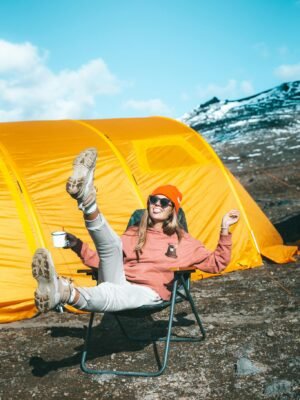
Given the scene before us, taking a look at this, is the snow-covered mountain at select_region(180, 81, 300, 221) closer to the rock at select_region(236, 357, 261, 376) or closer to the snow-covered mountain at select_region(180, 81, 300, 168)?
the snow-covered mountain at select_region(180, 81, 300, 168)

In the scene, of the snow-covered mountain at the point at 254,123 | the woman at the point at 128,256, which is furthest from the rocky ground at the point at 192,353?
the snow-covered mountain at the point at 254,123

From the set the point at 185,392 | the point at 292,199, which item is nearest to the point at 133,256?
the point at 185,392

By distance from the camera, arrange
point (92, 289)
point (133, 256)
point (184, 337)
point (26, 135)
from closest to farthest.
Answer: point (92, 289) < point (133, 256) < point (184, 337) < point (26, 135)

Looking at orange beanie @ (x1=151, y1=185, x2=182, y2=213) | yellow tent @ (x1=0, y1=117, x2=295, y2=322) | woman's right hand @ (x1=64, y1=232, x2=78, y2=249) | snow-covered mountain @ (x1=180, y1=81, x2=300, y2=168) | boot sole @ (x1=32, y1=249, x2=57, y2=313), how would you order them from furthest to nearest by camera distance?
snow-covered mountain @ (x1=180, y1=81, x2=300, y2=168) → yellow tent @ (x1=0, y1=117, x2=295, y2=322) → orange beanie @ (x1=151, y1=185, x2=182, y2=213) → woman's right hand @ (x1=64, y1=232, x2=78, y2=249) → boot sole @ (x1=32, y1=249, x2=57, y2=313)

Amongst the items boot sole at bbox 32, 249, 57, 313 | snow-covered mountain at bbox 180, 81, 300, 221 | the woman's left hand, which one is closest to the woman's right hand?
boot sole at bbox 32, 249, 57, 313

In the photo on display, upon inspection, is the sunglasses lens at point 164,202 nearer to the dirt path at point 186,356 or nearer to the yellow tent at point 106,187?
the dirt path at point 186,356

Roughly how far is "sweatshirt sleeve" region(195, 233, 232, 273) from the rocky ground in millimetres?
876

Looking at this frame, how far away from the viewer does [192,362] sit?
5.00 metres

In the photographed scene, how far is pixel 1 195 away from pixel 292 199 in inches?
418

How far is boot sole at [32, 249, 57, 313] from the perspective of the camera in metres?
3.83

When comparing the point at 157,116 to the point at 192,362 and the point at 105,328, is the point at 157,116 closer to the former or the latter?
the point at 105,328

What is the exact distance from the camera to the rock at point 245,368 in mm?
4633

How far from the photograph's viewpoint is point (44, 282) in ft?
12.9

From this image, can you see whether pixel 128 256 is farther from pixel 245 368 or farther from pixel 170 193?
pixel 245 368
